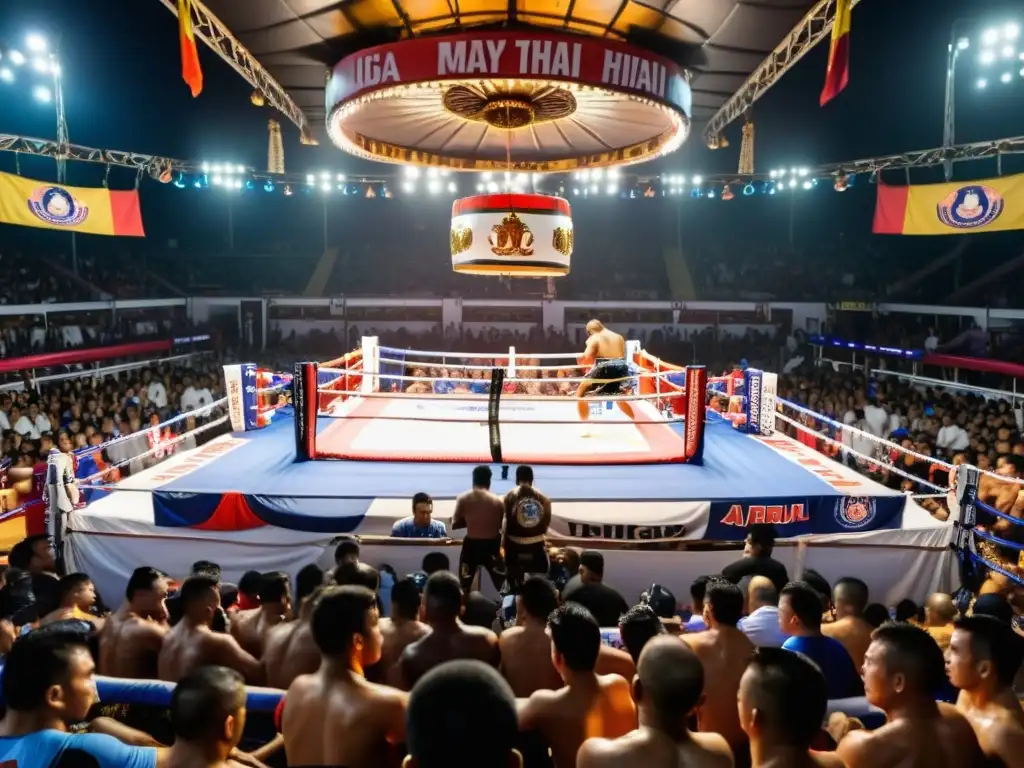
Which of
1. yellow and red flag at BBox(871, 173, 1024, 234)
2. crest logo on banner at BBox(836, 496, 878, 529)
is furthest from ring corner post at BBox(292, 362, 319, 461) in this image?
yellow and red flag at BBox(871, 173, 1024, 234)

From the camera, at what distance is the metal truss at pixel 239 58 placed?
6.00 m

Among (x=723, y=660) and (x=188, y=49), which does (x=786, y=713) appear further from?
(x=188, y=49)

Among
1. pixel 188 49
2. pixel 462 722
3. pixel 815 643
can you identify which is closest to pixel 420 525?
pixel 815 643

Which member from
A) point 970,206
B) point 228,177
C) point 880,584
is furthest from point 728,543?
point 228,177

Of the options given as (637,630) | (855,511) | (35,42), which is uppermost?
(35,42)

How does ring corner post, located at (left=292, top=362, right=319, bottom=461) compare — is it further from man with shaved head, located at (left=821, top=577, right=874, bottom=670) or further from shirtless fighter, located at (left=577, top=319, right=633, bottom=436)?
man with shaved head, located at (left=821, top=577, right=874, bottom=670)

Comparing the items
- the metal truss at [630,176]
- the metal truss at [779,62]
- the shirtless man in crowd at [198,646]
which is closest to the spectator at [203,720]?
the shirtless man in crowd at [198,646]

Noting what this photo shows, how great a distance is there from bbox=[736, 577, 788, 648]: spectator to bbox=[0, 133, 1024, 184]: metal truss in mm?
8607

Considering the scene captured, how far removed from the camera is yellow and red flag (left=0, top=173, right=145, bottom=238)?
8.84 meters

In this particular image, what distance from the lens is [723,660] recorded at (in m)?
2.52

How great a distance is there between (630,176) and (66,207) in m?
9.03

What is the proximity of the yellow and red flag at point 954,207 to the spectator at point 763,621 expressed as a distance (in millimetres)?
7943

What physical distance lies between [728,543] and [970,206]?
708 cm

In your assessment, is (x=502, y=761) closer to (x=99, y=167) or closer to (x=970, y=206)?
(x=970, y=206)
